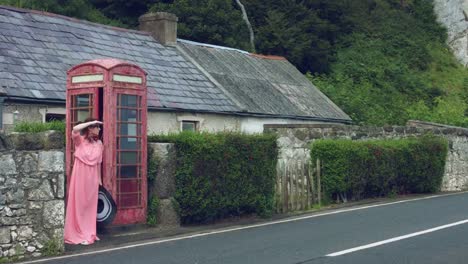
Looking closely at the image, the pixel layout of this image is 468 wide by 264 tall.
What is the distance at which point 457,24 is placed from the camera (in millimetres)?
46969

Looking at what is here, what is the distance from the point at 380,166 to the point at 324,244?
9019 millimetres

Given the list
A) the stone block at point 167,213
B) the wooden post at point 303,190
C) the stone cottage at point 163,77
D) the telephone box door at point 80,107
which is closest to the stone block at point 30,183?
the telephone box door at point 80,107

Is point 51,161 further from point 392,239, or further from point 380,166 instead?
point 380,166

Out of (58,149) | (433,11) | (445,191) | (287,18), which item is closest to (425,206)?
(445,191)

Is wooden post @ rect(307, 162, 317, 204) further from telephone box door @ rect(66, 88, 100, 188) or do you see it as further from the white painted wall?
telephone box door @ rect(66, 88, 100, 188)

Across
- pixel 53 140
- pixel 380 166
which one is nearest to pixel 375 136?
pixel 380 166

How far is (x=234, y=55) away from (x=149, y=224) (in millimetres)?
15293

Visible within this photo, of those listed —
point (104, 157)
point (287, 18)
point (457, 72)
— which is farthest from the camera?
point (457, 72)

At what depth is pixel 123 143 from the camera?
1405 centimetres

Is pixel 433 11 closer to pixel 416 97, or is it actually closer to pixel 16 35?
pixel 416 97

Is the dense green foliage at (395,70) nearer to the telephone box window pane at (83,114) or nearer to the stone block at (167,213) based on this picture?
the stone block at (167,213)

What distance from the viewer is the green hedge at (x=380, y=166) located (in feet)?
63.9

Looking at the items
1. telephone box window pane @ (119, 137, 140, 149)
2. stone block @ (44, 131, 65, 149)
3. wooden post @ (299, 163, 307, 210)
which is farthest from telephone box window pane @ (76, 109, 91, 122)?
wooden post @ (299, 163, 307, 210)

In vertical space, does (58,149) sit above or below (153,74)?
below
